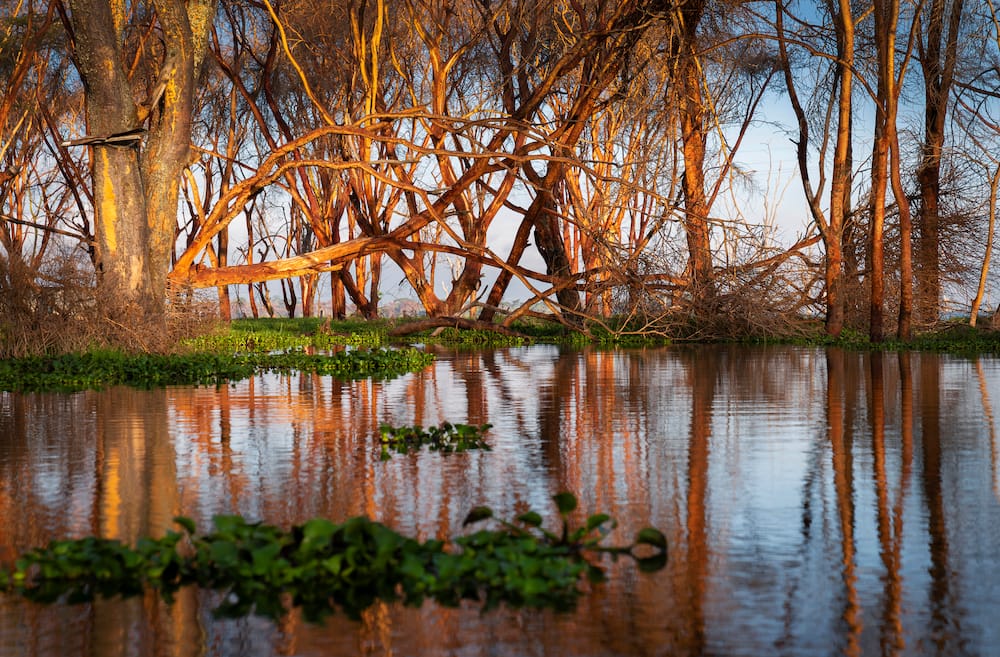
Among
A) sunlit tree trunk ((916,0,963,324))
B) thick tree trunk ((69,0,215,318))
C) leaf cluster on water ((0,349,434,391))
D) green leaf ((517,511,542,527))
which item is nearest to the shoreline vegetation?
leaf cluster on water ((0,349,434,391))

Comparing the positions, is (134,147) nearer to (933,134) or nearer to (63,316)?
(63,316)

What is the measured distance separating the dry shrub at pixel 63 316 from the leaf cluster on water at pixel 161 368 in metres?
0.78

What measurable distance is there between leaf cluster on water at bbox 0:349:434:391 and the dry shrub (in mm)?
→ 781

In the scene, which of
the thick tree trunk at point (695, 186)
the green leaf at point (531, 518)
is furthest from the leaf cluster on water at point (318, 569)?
the thick tree trunk at point (695, 186)

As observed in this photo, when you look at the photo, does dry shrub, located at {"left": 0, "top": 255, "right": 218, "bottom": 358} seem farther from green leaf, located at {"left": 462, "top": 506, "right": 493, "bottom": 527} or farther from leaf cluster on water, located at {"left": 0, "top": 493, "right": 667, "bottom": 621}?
green leaf, located at {"left": 462, "top": 506, "right": 493, "bottom": 527}

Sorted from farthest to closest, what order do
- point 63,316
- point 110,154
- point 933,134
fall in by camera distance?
point 933,134
point 110,154
point 63,316

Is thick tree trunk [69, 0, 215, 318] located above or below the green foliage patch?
above

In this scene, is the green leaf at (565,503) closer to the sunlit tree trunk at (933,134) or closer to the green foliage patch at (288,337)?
the green foliage patch at (288,337)

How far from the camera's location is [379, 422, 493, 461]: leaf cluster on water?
27.6 ft

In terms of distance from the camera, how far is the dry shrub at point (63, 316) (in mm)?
16906

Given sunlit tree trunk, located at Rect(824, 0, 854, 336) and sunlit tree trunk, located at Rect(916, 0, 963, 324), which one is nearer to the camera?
sunlit tree trunk, located at Rect(824, 0, 854, 336)

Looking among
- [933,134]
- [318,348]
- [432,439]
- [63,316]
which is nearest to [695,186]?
[933,134]

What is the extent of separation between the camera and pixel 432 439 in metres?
8.80

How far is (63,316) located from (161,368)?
9.81 feet
